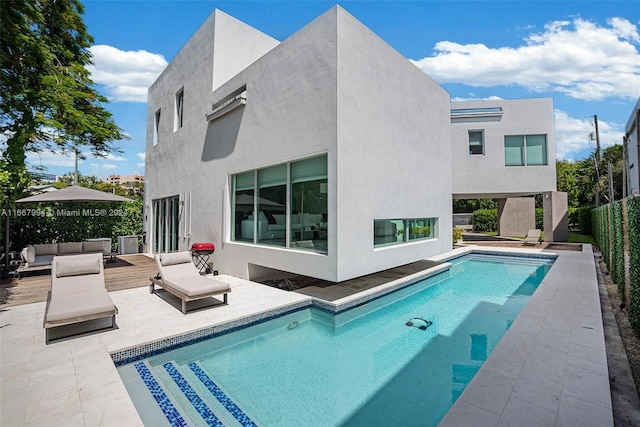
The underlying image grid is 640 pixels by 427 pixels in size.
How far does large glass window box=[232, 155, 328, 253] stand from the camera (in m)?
7.45

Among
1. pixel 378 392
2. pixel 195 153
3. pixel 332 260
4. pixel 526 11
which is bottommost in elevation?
pixel 378 392

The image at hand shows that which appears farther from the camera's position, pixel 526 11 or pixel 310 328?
pixel 526 11

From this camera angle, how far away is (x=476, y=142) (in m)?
19.8

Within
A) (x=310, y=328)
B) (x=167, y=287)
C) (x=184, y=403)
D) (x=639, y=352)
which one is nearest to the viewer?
(x=184, y=403)

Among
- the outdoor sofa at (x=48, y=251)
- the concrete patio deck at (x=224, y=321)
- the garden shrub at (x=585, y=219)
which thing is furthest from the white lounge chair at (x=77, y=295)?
the garden shrub at (x=585, y=219)

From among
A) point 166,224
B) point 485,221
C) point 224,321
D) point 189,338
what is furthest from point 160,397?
point 485,221

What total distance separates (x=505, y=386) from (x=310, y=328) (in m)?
3.89

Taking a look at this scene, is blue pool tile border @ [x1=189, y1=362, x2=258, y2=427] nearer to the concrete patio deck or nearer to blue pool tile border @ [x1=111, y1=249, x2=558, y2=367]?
blue pool tile border @ [x1=111, y1=249, x2=558, y2=367]

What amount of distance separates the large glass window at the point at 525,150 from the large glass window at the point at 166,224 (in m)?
19.5

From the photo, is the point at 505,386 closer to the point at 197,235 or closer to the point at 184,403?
the point at 184,403

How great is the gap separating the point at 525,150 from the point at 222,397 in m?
21.6

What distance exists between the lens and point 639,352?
16.0 ft

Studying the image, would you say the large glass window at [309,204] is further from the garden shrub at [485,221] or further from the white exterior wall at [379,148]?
the garden shrub at [485,221]

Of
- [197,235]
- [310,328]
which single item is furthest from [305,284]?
[197,235]
